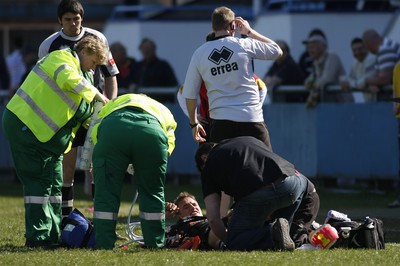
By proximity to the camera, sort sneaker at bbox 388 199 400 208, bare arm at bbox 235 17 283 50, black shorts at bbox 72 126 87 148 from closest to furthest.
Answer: black shorts at bbox 72 126 87 148 < bare arm at bbox 235 17 283 50 < sneaker at bbox 388 199 400 208

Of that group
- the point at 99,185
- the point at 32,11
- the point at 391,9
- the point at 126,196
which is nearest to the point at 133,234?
the point at 99,185

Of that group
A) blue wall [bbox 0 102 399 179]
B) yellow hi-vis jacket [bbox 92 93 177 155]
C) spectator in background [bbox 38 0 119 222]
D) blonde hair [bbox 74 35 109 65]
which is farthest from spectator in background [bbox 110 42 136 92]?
yellow hi-vis jacket [bbox 92 93 177 155]

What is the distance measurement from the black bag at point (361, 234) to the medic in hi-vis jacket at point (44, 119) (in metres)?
2.26

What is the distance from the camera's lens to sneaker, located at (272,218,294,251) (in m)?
9.69

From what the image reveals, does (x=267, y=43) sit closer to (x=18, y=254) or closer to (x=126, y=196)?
(x=18, y=254)

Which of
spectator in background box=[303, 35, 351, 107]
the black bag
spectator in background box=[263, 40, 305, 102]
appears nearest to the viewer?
the black bag

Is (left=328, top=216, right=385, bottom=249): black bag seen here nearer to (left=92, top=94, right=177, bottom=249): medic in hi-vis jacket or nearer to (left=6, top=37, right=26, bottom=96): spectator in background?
(left=92, top=94, right=177, bottom=249): medic in hi-vis jacket

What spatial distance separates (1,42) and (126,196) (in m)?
31.8

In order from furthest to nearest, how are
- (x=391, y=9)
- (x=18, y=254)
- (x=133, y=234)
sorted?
1. (x=391, y=9)
2. (x=133, y=234)
3. (x=18, y=254)

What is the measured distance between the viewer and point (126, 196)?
55.2 feet

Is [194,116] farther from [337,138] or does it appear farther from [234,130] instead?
[337,138]

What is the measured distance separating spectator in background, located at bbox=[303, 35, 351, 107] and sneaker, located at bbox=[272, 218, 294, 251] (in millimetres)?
7512

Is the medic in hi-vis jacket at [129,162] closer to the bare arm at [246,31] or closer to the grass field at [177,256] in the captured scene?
the grass field at [177,256]

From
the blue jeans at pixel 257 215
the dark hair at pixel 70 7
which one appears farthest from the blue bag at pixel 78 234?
the dark hair at pixel 70 7
